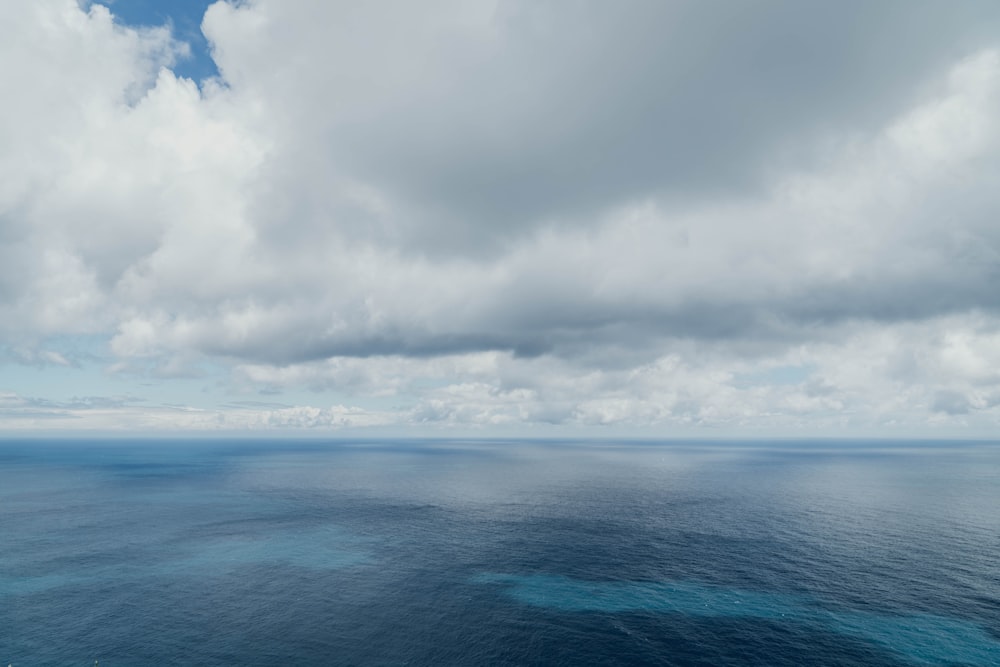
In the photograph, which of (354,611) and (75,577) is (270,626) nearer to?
(354,611)

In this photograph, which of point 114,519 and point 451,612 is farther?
point 114,519

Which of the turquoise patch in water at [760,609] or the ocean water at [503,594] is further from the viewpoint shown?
the ocean water at [503,594]

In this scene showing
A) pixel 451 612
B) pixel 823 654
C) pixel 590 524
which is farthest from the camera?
pixel 590 524

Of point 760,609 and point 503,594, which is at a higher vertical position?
point 503,594

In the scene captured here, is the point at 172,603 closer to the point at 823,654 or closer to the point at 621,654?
the point at 621,654

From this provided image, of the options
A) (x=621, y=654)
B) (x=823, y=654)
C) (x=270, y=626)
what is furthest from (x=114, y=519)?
(x=823, y=654)

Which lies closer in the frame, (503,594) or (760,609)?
(760,609)

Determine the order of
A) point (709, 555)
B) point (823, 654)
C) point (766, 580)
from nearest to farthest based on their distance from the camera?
point (823, 654), point (766, 580), point (709, 555)

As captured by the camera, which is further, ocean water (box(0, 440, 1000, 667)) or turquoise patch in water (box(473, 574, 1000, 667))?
ocean water (box(0, 440, 1000, 667))

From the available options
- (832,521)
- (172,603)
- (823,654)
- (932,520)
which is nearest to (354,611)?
(172,603)
